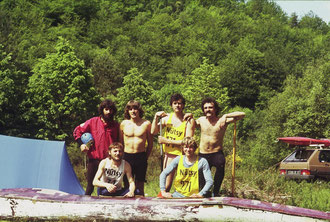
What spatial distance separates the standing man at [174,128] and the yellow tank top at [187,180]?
1.91ft

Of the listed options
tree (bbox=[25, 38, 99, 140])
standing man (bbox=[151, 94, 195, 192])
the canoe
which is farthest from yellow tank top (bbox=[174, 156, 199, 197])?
tree (bbox=[25, 38, 99, 140])

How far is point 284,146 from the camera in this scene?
40.0 m

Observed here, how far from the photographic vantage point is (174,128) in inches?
324

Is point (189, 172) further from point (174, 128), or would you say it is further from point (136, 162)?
point (136, 162)

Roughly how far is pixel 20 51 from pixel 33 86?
9.59 meters

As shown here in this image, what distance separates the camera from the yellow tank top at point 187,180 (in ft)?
24.0

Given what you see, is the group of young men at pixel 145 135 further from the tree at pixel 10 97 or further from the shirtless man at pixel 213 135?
the tree at pixel 10 97

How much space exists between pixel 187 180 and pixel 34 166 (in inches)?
163

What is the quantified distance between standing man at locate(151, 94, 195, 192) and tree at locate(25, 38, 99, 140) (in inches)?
1298

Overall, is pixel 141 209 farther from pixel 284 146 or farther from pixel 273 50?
pixel 273 50

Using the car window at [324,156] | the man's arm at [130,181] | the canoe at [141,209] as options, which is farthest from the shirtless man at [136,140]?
the car window at [324,156]

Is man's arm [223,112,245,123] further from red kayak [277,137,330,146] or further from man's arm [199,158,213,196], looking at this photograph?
red kayak [277,137,330,146]

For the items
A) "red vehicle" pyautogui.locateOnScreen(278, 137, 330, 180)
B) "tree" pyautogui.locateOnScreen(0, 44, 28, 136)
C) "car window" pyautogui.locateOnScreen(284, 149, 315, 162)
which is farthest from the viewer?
"tree" pyautogui.locateOnScreen(0, 44, 28, 136)

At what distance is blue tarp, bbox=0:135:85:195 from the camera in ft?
33.3
